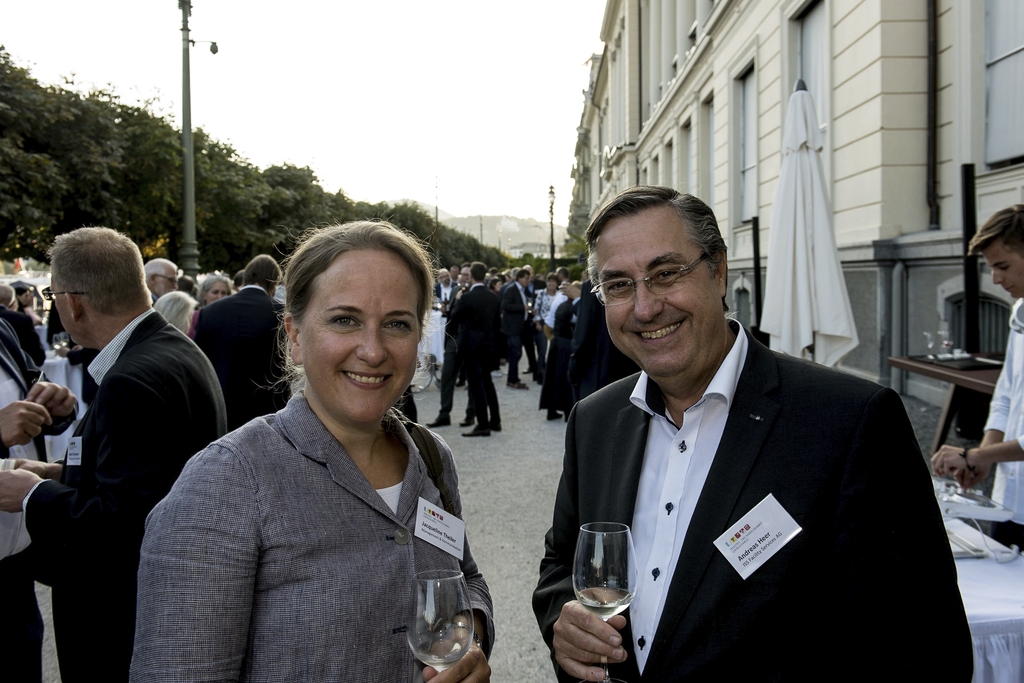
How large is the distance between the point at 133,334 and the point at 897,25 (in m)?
7.83

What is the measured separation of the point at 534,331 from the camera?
16.1m

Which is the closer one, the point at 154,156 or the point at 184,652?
the point at 184,652

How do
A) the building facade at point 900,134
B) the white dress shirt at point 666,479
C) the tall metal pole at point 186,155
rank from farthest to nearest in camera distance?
the tall metal pole at point 186,155
the building facade at point 900,134
the white dress shirt at point 666,479

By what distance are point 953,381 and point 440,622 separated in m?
3.89

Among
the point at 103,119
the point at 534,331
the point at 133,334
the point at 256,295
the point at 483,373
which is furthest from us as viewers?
the point at 103,119

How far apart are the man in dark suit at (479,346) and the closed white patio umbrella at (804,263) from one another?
4.42 m

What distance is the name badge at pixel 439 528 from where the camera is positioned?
175cm

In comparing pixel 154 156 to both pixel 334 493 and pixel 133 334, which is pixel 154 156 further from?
pixel 334 493

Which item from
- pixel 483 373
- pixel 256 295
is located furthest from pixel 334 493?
pixel 483 373

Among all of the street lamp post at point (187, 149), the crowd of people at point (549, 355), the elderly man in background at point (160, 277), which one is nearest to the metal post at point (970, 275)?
the crowd of people at point (549, 355)

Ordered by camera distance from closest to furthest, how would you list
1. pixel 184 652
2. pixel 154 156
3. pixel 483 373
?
pixel 184 652 < pixel 483 373 < pixel 154 156

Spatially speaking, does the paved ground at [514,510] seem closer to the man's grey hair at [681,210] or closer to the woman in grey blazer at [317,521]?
the woman in grey blazer at [317,521]

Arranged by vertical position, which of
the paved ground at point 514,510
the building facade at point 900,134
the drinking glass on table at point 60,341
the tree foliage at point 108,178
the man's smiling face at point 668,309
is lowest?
the paved ground at point 514,510

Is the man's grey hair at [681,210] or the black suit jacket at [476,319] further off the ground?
the man's grey hair at [681,210]
